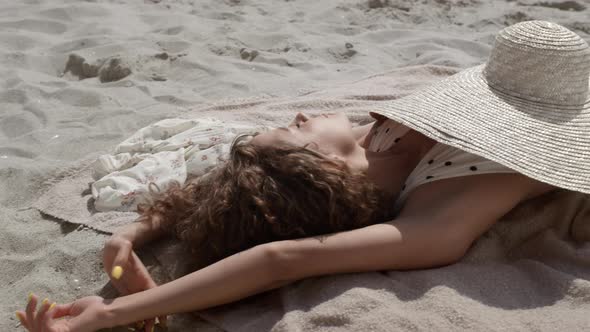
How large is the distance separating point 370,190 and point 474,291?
39 cm

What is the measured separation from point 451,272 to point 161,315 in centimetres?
77

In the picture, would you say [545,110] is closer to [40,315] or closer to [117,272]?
[117,272]

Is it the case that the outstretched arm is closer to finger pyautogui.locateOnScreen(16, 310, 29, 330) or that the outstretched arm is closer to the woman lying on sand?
the woman lying on sand

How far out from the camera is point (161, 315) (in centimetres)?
187

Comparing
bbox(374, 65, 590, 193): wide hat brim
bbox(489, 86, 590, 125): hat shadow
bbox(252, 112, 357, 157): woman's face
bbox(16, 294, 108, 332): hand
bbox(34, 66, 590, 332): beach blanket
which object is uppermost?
bbox(489, 86, 590, 125): hat shadow

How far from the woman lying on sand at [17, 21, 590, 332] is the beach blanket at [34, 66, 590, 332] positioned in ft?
0.17

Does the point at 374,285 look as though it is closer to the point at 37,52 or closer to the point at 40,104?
the point at 40,104

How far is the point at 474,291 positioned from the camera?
186 cm

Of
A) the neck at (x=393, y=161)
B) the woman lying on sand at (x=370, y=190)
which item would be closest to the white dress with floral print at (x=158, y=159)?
the woman lying on sand at (x=370, y=190)

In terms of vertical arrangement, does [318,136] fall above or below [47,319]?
above

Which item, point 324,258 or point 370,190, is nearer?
point 324,258

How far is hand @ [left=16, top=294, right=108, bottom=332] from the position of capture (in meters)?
1.86

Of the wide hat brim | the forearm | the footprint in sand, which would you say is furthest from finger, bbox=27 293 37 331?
the footprint in sand

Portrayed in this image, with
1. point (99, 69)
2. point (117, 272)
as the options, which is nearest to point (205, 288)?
point (117, 272)
